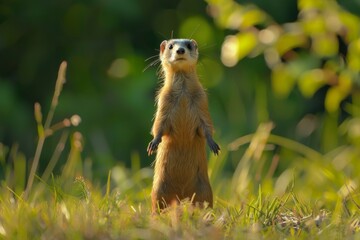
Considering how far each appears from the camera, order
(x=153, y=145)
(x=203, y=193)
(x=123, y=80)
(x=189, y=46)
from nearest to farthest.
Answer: (x=153, y=145) → (x=203, y=193) → (x=189, y=46) → (x=123, y=80)

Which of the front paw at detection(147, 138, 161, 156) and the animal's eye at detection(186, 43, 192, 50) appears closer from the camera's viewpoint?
the front paw at detection(147, 138, 161, 156)

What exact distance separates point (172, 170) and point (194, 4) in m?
5.09

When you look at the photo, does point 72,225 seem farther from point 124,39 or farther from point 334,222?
point 124,39

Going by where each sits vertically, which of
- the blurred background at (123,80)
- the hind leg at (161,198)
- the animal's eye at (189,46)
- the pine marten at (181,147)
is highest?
the animal's eye at (189,46)

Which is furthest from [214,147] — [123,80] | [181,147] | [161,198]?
[123,80]

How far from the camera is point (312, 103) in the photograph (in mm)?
10398

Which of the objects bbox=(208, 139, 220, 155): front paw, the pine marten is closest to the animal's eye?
the pine marten

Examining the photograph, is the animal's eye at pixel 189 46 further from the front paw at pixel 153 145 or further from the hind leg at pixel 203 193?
the hind leg at pixel 203 193

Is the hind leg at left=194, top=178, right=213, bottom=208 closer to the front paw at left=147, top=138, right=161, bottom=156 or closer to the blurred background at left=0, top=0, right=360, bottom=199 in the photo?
the front paw at left=147, top=138, right=161, bottom=156

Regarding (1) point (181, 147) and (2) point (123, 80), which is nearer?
(1) point (181, 147)

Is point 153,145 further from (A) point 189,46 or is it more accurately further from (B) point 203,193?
(A) point 189,46

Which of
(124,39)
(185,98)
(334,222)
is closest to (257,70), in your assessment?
(124,39)

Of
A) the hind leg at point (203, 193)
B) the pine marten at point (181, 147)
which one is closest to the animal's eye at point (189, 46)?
the pine marten at point (181, 147)

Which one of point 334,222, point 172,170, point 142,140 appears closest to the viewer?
point 334,222
